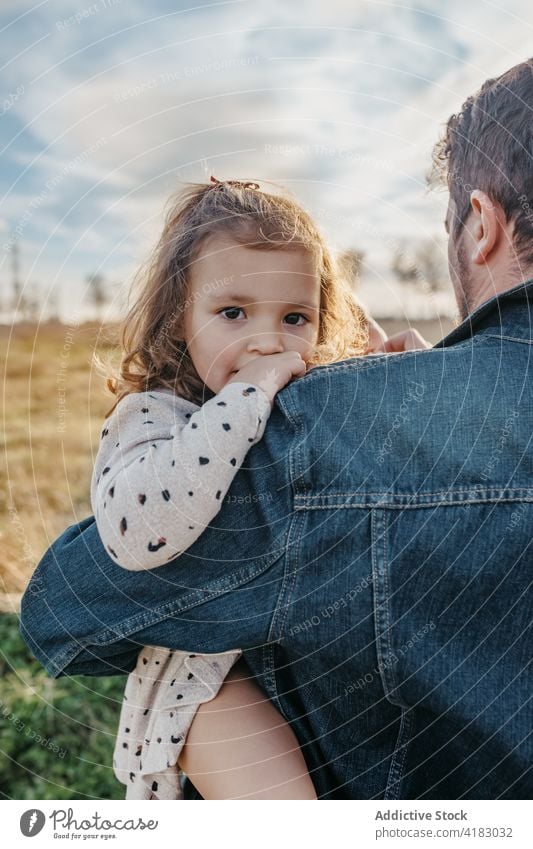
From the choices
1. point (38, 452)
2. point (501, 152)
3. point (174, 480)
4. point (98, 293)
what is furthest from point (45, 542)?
point (501, 152)

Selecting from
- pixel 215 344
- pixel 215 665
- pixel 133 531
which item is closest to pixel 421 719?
pixel 215 665

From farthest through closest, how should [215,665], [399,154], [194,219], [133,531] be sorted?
[399,154] → [194,219] → [215,665] → [133,531]

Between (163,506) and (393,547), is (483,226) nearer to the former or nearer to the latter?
(393,547)

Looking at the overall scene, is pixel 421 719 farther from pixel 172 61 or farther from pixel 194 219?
pixel 172 61

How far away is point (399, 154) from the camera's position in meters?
1.51

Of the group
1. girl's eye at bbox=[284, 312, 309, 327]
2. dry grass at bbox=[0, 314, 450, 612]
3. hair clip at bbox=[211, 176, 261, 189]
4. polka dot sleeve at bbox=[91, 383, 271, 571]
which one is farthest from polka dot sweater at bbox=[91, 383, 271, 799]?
dry grass at bbox=[0, 314, 450, 612]

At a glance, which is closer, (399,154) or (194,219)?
(194,219)

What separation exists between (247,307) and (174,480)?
0.38 metres

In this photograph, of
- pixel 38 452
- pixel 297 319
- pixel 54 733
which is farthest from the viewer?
pixel 38 452

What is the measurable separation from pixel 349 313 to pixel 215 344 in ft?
1.30

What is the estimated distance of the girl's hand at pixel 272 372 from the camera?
1.10m

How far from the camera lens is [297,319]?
4.43ft

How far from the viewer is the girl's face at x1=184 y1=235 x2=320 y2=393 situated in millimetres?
1272

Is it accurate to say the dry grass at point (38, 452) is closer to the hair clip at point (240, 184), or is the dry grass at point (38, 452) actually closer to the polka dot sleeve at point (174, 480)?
the hair clip at point (240, 184)
